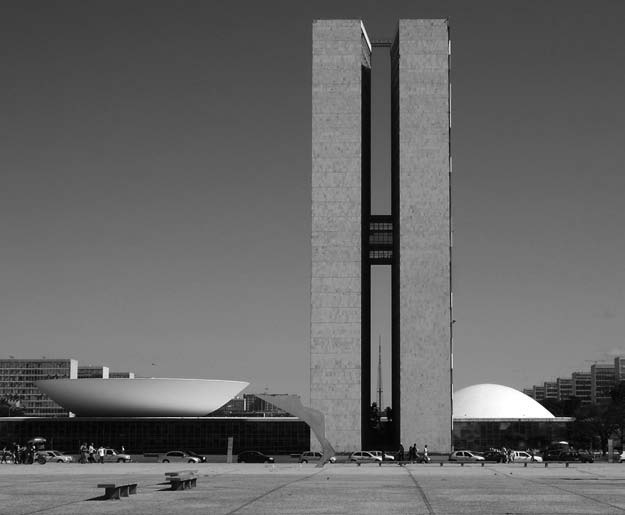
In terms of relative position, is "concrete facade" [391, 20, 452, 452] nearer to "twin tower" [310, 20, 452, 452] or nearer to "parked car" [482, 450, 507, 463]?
"twin tower" [310, 20, 452, 452]

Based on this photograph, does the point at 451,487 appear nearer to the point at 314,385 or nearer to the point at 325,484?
the point at 325,484

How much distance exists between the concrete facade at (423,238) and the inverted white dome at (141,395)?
15329 mm

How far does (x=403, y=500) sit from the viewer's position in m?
23.4

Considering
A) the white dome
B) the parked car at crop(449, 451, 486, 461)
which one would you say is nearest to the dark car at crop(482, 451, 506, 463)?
the parked car at crop(449, 451, 486, 461)

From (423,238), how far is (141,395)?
2572 cm

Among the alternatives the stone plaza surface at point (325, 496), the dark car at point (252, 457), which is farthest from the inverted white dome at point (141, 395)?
the stone plaza surface at point (325, 496)

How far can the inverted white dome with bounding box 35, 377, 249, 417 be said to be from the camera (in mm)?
80750

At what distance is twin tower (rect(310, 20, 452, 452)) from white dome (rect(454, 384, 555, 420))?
78.5ft

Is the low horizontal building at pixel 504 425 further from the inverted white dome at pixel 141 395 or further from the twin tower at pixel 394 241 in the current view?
the inverted white dome at pixel 141 395

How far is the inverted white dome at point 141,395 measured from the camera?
80.8 m

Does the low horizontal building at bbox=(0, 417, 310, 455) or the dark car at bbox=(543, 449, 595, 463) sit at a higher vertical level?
the low horizontal building at bbox=(0, 417, 310, 455)

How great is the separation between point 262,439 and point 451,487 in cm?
5551

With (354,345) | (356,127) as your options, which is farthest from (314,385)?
(356,127)

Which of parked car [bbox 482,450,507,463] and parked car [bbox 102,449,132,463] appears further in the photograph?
parked car [bbox 102,449,132,463]
